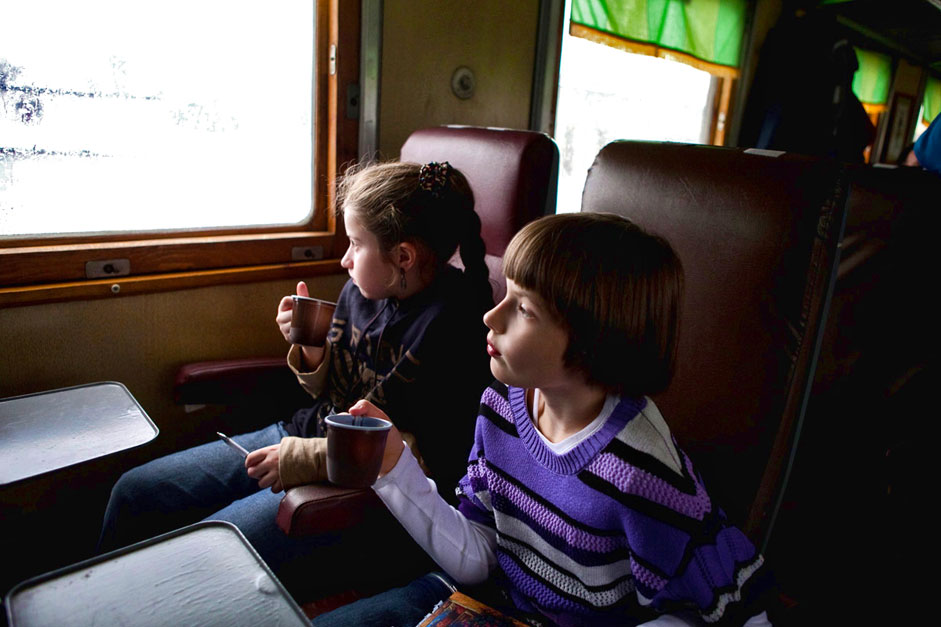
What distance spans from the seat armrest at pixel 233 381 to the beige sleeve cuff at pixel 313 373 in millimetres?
255

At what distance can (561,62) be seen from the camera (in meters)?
2.97

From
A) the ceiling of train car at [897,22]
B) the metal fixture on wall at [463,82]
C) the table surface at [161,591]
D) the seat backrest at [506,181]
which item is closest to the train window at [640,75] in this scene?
the metal fixture on wall at [463,82]

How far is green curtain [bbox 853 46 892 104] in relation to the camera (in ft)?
16.4

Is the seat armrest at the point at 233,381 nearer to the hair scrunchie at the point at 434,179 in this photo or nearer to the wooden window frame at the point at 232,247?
the wooden window frame at the point at 232,247

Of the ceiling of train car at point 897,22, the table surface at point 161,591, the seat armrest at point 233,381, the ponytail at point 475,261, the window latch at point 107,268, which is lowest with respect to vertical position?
the seat armrest at point 233,381

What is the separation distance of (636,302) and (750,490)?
0.44m

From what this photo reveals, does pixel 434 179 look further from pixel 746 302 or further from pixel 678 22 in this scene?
pixel 678 22

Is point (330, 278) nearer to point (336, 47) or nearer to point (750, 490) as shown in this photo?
point (336, 47)

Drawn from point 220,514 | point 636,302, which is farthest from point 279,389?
point 636,302

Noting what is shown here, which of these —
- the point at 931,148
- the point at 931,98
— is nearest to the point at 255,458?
the point at 931,148

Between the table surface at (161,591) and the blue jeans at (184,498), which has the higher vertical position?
the table surface at (161,591)

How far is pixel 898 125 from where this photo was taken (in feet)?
19.8

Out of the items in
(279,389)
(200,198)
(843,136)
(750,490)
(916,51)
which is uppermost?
(916,51)

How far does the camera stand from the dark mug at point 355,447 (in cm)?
95
